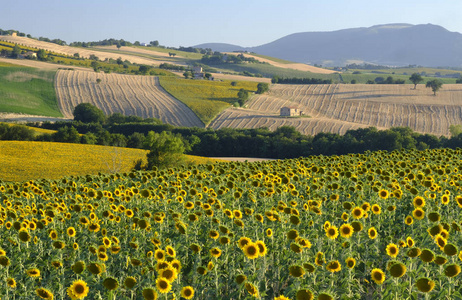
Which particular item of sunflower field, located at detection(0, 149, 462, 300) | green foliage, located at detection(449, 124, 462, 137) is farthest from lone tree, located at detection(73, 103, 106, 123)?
sunflower field, located at detection(0, 149, 462, 300)

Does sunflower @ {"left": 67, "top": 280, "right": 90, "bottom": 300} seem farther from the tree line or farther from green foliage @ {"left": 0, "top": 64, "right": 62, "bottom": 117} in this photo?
green foliage @ {"left": 0, "top": 64, "right": 62, "bottom": 117}

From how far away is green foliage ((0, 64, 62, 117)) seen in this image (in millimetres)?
118606

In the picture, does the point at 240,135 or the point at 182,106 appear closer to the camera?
the point at 240,135

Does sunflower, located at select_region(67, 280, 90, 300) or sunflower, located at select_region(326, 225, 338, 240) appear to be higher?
sunflower, located at select_region(326, 225, 338, 240)

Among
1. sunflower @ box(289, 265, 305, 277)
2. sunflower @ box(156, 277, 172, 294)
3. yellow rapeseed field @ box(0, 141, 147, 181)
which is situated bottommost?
yellow rapeseed field @ box(0, 141, 147, 181)

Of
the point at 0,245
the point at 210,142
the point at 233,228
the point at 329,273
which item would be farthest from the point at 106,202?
the point at 210,142

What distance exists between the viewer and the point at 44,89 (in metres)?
136

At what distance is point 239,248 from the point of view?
9.15 meters

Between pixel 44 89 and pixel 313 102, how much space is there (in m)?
73.8

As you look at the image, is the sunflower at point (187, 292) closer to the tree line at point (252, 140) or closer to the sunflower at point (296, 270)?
the sunflower at point (296, 270)

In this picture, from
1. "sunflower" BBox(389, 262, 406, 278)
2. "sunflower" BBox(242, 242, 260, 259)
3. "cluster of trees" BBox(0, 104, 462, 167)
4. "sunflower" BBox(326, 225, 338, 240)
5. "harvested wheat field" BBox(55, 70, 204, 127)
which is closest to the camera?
"sunflower" BBox(389, 262, 406, 278)

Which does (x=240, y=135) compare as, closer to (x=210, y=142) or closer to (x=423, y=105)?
(x=210, y=142)

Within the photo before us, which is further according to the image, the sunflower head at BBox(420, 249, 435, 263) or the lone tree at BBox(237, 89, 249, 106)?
Answer: the lone tree at BBox(237, 89, 249, 106)

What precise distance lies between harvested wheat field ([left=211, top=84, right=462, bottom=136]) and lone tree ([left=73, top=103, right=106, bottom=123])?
83.3 feet
